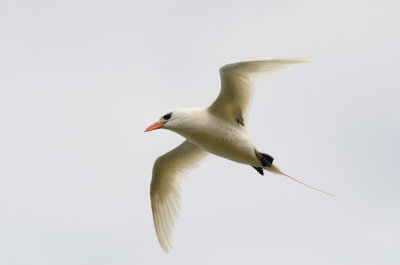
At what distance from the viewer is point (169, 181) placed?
59.0ft

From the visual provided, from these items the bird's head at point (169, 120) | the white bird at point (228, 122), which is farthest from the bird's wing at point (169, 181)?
the white bird at point (228, 122)

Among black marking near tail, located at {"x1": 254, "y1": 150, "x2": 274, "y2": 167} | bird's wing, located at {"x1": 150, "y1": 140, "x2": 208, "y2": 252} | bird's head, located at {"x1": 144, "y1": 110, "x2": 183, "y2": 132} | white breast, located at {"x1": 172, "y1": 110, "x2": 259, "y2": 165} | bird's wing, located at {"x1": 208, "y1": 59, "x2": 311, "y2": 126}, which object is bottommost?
bird's wing, located at {"x1": 150, "y1": 140, "x2": 208, "y2": 252}

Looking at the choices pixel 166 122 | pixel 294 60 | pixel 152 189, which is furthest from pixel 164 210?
pixel 294 60

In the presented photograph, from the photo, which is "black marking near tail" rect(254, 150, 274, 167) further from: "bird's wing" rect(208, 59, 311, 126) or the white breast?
"bird's wing" rect(208, 59, 311, 126)

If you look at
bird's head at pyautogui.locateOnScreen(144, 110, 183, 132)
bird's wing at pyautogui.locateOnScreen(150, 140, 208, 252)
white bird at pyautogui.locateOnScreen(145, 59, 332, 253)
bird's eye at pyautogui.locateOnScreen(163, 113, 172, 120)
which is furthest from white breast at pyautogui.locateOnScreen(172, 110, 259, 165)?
bird's wing at pyautogui.locateOnScreen(150, 140, 208, 252)

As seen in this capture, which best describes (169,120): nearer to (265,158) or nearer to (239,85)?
Answer: (239,85)

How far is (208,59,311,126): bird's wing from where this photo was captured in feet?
47.8

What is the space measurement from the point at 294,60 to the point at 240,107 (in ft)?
6.78

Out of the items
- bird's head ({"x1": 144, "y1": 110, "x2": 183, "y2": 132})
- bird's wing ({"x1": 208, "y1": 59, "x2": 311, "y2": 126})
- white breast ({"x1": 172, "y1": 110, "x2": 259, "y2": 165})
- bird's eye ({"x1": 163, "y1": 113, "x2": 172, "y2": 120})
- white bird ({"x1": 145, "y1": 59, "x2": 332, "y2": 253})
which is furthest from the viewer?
bird's eye ({"x1": 163, "y1": 113, "x2": 172, "y2": 120})

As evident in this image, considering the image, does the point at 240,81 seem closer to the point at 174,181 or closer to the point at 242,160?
the point at 242,160

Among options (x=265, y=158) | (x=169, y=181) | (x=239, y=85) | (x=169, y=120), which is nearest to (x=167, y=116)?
(x=169, y=120)

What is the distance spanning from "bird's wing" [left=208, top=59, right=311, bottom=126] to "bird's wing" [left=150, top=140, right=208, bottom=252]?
2.21 m

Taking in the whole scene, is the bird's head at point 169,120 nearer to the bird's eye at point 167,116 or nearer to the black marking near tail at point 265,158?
the bird's eye at point 167,116

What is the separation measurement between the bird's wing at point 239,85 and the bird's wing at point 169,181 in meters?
2.21
